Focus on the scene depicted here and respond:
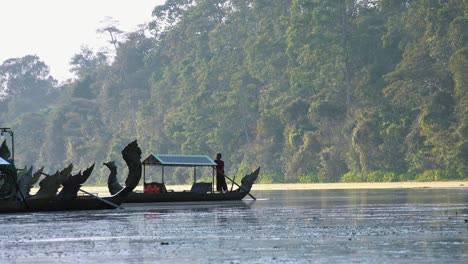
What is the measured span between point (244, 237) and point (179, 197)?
1932 cm

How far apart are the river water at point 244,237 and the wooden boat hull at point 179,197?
24.9ft

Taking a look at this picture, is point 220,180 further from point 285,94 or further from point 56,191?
point 285,94

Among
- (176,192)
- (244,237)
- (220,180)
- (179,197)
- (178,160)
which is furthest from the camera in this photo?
(220,180)

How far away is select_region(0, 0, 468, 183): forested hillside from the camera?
263 ft

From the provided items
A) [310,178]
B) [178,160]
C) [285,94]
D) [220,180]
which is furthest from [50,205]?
[285,94]

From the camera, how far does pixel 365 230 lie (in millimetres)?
22031

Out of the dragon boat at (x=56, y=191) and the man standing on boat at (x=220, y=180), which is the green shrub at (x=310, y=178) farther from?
the dragon boat at (x=56, y=191)

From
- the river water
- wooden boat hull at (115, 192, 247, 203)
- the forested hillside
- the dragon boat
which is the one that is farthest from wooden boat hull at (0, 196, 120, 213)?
the forested hillside

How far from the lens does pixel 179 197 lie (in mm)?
40188

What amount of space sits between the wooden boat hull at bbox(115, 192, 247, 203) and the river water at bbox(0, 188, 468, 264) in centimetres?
759

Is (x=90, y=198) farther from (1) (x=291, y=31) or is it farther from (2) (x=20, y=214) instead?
(1) (x=291, y=31)

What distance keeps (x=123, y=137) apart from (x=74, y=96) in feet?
55.1

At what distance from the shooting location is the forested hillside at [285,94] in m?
80.1

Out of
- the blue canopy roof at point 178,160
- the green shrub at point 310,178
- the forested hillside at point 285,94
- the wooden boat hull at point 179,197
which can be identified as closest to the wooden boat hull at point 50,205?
the wooden boat hull at point 179,197
